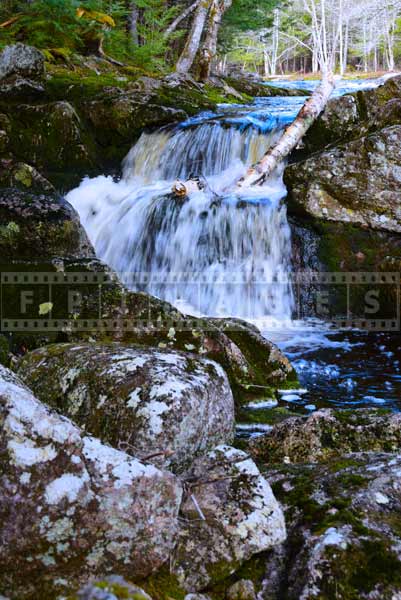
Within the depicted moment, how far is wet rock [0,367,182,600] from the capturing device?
1586 millimetres

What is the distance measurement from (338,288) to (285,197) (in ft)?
6.21

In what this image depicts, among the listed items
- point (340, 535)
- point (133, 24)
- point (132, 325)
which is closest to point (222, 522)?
point (340, 535)

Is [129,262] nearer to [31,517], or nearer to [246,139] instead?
[246,139]

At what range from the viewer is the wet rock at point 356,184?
796cm

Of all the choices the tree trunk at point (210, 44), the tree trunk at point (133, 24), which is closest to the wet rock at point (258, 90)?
the tree trunk at point (210, 44)

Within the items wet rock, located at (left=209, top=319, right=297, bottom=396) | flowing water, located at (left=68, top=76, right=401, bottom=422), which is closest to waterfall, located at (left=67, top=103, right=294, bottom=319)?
flowing water, located at (left=68, top=76, right=401, bottom=422)

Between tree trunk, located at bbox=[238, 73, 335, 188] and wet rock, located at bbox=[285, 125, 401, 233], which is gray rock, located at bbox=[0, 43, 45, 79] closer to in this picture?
tree trunk, located at bbox=[238, 73, 335, 188]

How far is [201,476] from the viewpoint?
220 centimetres

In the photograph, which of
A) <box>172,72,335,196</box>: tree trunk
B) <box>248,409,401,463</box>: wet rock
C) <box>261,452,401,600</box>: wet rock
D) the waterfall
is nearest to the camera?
<box>261,452,401,600</box>: wet rock

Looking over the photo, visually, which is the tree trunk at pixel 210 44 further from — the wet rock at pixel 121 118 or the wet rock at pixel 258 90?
the wet rock at pixel 121 118

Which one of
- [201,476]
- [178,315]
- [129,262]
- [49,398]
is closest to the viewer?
[201,476]

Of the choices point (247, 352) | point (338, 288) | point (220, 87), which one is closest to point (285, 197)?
point (338, 288)

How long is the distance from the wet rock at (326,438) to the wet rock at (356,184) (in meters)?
5.04

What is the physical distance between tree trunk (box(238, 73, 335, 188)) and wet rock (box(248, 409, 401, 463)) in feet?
20.4
